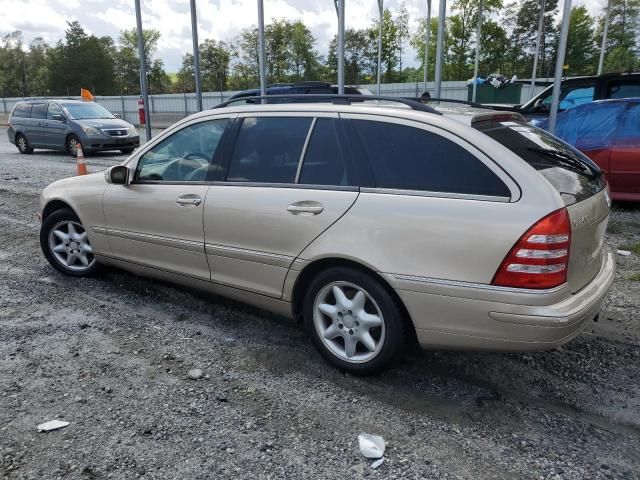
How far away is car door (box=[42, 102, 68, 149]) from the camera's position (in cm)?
1532

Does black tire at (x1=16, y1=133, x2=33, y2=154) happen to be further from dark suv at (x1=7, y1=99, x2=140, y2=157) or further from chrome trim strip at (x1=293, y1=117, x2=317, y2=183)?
chrome trim strip at (x1=293, y1=117, x2=317, y2=183)

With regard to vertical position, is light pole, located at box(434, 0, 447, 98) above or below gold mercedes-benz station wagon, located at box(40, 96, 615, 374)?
above

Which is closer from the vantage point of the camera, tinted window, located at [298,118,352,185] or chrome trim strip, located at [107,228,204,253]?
tinted window, located at [298,118,352,185]

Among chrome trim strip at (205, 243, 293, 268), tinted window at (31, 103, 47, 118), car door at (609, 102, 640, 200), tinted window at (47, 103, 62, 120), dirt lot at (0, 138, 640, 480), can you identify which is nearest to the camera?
dirt lot at (0, 138, 640, 480)

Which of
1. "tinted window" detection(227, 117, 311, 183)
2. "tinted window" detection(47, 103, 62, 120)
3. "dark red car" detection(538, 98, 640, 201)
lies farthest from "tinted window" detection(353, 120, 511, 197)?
"tinted window" detection(47, 103, 62, 120)

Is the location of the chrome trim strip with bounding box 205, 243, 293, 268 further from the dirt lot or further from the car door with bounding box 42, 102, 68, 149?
the car door with bounding box 42, 102, 68, 149

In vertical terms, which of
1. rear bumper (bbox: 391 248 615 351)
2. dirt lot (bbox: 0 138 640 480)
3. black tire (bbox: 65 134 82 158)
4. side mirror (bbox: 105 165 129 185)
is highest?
side mirror (bbox: 105 165 129 185)

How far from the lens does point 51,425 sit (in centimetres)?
282

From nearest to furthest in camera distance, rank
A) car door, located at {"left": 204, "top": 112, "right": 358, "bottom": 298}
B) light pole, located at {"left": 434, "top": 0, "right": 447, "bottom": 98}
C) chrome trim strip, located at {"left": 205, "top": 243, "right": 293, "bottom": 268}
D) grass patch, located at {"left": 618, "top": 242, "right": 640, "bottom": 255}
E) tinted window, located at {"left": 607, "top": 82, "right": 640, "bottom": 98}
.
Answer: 1. car door, located at {"left": 204, "top": 112, "right": 358, "bottom": 298}
2. chrome trim strip, located at {"left": 205, "top": 243, "right": 293, "bottom": 268}
3. grass patch, located at {"left": 618, "top": 242, "right": 640, "bottom": 255}
4. light pole, located at {"left": 434, "top": 0, "right": 447, "bottom": 98}
5. tinted window, located at {"left": 607, "top": 82, "right": 640, "bottom": 98}

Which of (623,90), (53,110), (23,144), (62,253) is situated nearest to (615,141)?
(623,90)

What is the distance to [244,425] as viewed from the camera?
111 inches

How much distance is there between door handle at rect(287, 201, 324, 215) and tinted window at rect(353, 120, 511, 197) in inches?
15.2

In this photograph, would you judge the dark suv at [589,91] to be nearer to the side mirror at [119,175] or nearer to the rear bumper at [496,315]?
the rear bumper at [496,315]

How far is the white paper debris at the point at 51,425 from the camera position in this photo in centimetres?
279
